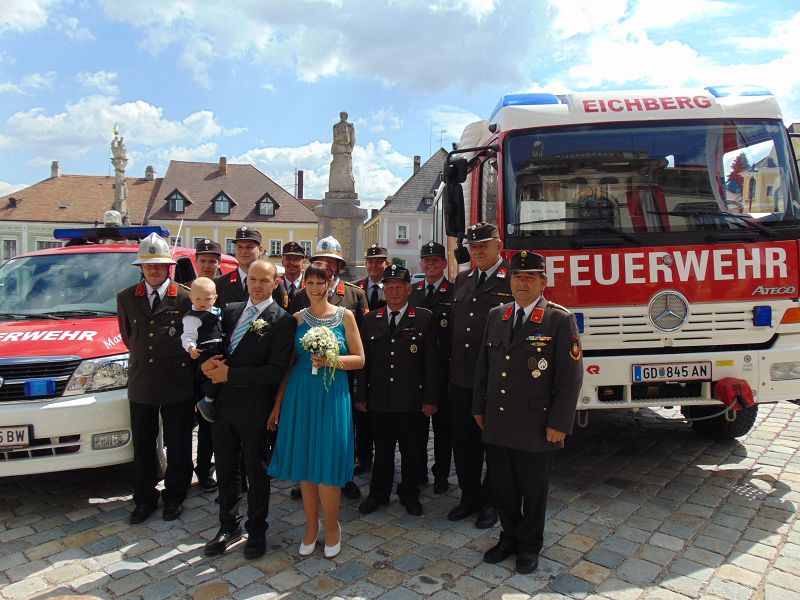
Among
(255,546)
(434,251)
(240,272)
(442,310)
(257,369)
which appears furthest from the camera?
(240,272)

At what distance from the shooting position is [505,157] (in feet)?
16.6

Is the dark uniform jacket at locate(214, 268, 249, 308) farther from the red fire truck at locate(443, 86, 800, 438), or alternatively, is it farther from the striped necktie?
the red fire truck at locate(443, 86, 800, 438)

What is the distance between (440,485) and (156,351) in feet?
8.09

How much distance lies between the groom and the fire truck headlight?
144 inches

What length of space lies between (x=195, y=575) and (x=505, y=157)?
12.4ft

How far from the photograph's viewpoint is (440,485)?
507 centimetres

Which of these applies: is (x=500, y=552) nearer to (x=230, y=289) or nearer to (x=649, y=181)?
(x=649, y=181)

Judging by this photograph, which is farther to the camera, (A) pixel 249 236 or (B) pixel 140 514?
(A) pixel 249 236

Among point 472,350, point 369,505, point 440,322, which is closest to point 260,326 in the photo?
point 472,350

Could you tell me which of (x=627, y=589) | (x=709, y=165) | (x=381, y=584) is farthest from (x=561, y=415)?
(x=709, y=165)

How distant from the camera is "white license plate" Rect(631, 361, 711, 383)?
15.5 ft

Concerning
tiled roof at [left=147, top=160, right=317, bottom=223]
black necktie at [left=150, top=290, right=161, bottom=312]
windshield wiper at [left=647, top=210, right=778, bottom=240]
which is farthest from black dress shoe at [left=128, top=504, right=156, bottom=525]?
tiled roof at [left=147, top=160, right=317, bottom=223]

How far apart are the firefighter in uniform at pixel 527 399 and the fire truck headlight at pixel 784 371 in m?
2.16

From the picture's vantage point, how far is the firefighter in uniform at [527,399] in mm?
3586
